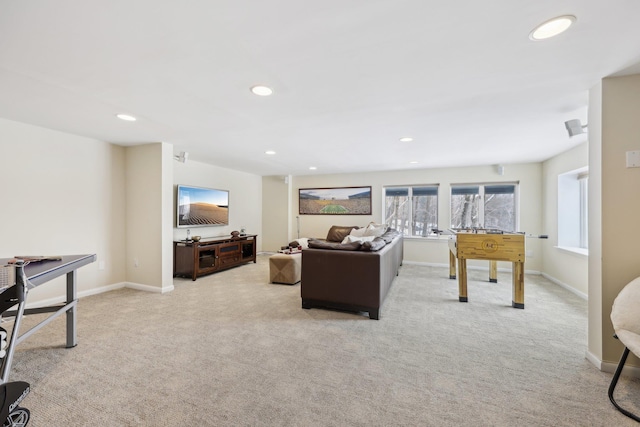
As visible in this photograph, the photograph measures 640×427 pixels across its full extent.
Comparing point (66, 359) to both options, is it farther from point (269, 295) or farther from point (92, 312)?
point (269, 295)

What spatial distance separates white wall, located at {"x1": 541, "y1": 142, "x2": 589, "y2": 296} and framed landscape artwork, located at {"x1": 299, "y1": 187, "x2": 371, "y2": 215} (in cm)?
339

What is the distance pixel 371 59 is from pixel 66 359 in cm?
319

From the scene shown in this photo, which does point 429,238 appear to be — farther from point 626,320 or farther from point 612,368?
point 626,320

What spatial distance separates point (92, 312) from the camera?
10.1 ft

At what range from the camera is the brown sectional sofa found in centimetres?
297

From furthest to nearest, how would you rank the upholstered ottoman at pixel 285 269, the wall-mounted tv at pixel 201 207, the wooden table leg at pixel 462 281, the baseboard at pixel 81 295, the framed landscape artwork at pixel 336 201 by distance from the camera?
the framed landscape artwork at pixel 336 201 < the wall-mounted tv at pixel 201 207 < the upholstered ottoman at pixel 285 269 < the wooden table leg at pixel 462 281 < the baseboard at pixel 81 295

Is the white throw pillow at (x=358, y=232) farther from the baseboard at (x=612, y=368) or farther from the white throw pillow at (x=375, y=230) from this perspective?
the baseboard at (x=612, y=368)

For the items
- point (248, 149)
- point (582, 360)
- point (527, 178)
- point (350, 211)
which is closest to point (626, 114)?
point (582, 360)

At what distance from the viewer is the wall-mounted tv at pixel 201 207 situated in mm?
4867

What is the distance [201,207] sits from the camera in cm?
530

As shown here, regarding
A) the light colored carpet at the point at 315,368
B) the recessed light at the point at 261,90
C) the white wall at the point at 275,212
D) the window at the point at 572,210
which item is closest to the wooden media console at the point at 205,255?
the light colored carpet at the point at 315,368

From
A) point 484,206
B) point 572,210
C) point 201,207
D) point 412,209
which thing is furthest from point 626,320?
point 201,207

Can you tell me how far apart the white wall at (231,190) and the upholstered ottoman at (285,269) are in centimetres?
201

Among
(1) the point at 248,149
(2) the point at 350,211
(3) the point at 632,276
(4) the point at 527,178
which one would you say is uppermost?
(1) the point at 248,149
